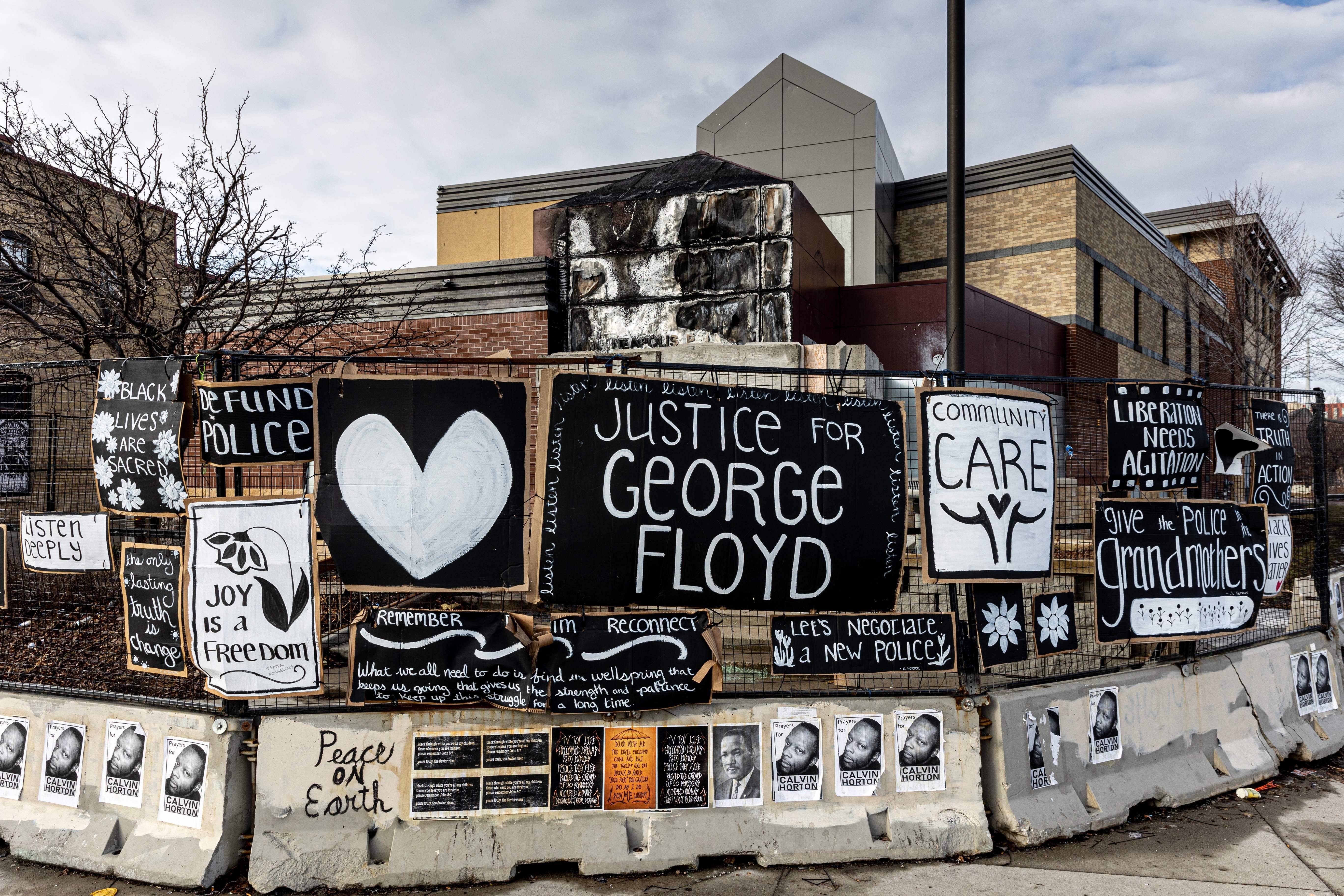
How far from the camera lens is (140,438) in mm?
4480

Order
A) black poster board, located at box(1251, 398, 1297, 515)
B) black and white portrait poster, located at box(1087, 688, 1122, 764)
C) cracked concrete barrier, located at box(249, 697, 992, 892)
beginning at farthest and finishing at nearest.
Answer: black poster board, located at box(1251, 398, 1297, 515)
black and white portrait poster, located at box(1087, 688, 1122, 764)
cracked concrete barrier, located at box(249, 697, 992, 892)

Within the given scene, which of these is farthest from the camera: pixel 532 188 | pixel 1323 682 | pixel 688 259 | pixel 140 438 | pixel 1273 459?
pixel 532 188

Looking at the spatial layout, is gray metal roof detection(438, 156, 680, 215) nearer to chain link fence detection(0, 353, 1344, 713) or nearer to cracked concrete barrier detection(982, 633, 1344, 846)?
chain link fence detection(0, 353, 1344, 713)

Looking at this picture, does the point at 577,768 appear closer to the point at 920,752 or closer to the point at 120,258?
the point at 920,752

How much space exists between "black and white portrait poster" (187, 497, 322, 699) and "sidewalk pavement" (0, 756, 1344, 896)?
1.07 metres

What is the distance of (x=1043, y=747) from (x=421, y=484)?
4133mm

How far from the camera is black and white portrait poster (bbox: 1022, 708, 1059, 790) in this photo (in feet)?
15.4

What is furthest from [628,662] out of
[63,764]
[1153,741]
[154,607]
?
[1153,741]

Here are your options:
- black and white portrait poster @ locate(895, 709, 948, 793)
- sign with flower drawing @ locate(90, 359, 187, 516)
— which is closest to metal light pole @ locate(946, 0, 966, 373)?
black and white portrait poster @ locate(895, 709, 948, 793)

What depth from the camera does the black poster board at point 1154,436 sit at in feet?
17.3

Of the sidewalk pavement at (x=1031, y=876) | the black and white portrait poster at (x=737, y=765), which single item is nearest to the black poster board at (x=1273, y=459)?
the sidewalk pavement at (x=1031, y=876)

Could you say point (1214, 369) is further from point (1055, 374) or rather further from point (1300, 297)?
point (1055, 374)

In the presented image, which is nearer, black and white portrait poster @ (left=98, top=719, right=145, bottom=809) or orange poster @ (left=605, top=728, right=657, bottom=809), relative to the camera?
orange poster @ (left=605, top=728, right=657, bottom=809)

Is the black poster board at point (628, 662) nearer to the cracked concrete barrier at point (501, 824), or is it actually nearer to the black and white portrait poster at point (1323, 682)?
the cracked concrete barrier at point (501, 824)
